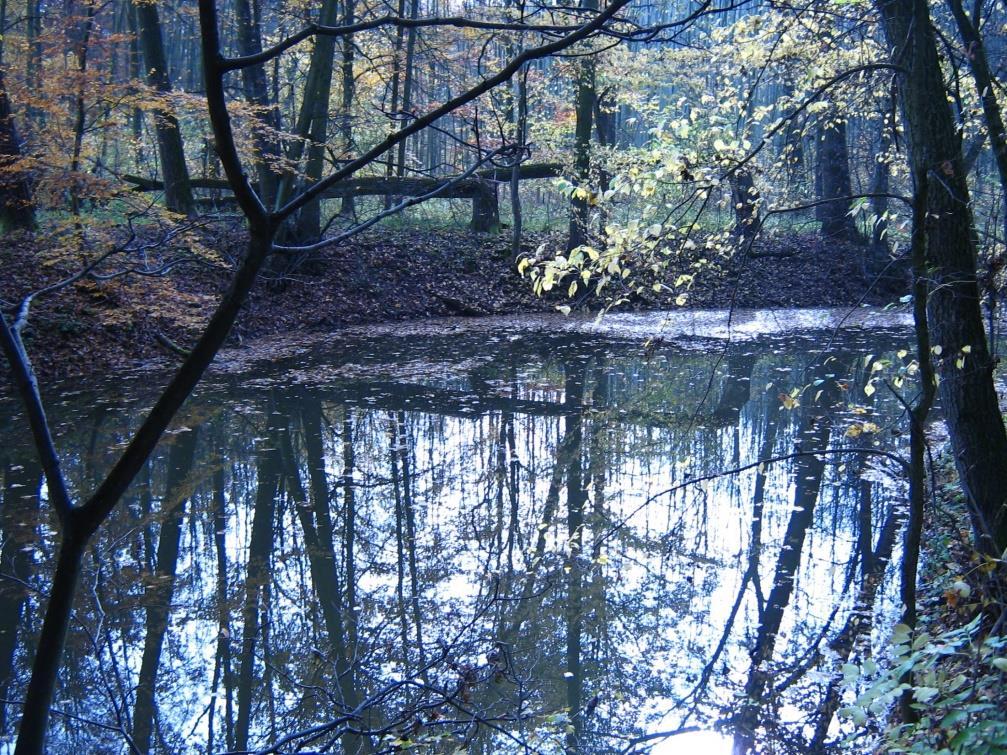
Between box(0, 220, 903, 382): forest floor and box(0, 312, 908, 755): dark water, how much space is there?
59.4 inches

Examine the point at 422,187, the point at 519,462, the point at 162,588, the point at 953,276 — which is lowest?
the point at 162,588

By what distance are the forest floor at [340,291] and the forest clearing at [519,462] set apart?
11cm

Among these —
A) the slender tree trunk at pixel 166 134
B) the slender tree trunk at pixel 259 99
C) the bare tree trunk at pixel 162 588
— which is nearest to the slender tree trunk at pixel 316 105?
the slender tree trunk at pixel 259 99

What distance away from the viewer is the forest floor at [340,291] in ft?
39.0

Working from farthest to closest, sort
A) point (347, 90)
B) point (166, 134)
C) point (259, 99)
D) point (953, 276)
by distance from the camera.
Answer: point (347, 90) → point (259, 99) → point (166, 134) → point (953, 276)

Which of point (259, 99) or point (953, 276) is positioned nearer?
point (953, 276)

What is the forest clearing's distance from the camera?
8.09ft

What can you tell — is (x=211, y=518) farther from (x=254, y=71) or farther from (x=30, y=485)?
(x=254, y=71)

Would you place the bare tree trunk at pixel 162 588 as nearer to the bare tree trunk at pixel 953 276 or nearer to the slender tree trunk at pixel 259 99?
the bare tree trunk at pixel 953 276

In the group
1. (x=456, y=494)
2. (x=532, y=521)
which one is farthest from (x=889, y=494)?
(x=456, y=494)

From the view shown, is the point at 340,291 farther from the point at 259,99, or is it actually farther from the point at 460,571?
the point at 460,571

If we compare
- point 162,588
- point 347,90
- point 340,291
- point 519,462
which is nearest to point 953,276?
point 519,462

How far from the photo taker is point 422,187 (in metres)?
17.5

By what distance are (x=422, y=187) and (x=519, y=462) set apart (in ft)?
33.8
